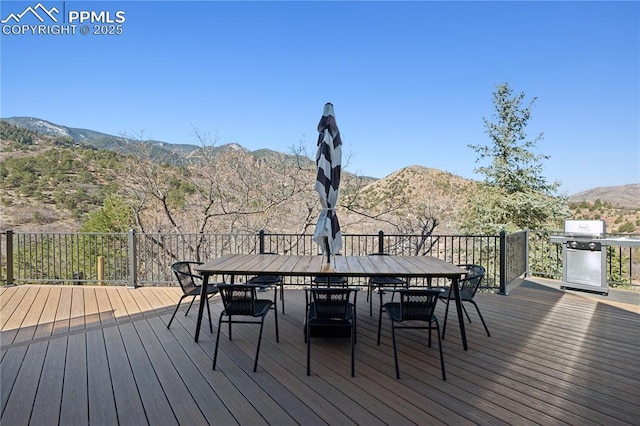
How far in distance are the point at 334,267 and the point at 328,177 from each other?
0.97 metres

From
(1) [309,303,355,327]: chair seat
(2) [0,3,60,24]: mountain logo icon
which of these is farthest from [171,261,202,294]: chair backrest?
(2) [0,3,60,24]: mountain logo icon

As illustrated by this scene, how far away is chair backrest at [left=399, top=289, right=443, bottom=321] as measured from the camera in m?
2.89

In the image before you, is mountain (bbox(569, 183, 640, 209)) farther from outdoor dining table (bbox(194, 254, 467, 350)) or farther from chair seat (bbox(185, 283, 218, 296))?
chair seat (bbox(185, 283, 218, 296))

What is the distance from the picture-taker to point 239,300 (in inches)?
122

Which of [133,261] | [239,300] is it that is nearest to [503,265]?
[239,300]

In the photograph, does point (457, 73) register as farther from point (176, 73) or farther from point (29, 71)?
point (29, 71)

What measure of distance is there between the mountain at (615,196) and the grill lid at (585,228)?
28.4 ft

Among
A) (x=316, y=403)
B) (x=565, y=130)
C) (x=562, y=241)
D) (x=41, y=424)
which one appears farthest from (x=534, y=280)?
(x=565, y=130)

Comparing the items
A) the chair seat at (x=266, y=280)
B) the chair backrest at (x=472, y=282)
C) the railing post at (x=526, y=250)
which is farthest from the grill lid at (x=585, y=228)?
the chair seat at (x=266, y=280)

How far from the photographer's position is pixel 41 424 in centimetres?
208

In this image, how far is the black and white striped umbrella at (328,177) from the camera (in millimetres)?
3639

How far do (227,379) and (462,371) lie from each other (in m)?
1.93

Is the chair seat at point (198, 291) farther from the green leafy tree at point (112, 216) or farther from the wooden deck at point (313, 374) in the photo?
the green leafy tree at point (112, 216)

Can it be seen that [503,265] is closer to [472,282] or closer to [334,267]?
[472,282]
